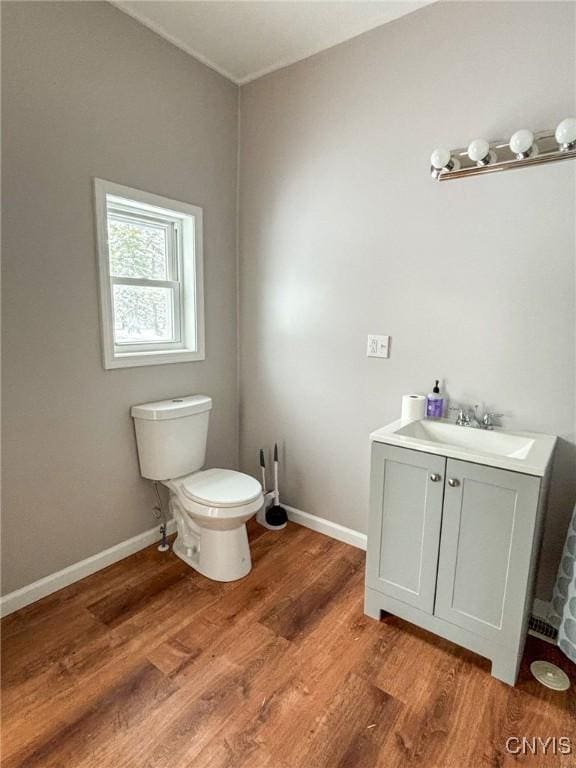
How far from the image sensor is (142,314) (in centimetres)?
230

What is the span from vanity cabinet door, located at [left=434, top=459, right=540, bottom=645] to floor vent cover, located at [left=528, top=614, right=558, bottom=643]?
413 millimetres

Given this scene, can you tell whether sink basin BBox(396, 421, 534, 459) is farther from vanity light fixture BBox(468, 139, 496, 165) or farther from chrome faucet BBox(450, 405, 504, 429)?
vanity light fixture BBox(468, 139, 496, 165)

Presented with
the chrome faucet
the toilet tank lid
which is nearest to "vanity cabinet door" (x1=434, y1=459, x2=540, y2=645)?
the chrome faucet

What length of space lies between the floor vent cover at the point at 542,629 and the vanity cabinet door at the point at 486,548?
16.2 inches

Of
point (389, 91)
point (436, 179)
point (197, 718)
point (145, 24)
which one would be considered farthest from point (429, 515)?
point (145, 24)

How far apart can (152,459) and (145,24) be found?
2.14 m

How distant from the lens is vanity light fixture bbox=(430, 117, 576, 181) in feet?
4.91

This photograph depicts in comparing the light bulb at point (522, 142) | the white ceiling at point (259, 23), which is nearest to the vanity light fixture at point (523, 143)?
the light bulb at point (522, 142)

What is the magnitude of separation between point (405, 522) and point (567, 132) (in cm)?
154

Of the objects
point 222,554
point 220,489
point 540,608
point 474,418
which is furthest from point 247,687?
point 474,418

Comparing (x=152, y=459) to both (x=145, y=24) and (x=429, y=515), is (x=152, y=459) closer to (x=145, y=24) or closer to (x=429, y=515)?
(x=429, y=515)

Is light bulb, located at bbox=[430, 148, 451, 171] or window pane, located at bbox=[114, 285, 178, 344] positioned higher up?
light bulb, located at bbox=[430, 148, 451, 171]

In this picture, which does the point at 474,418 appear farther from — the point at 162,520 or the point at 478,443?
the point at 162,520

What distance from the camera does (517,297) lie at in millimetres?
1733
